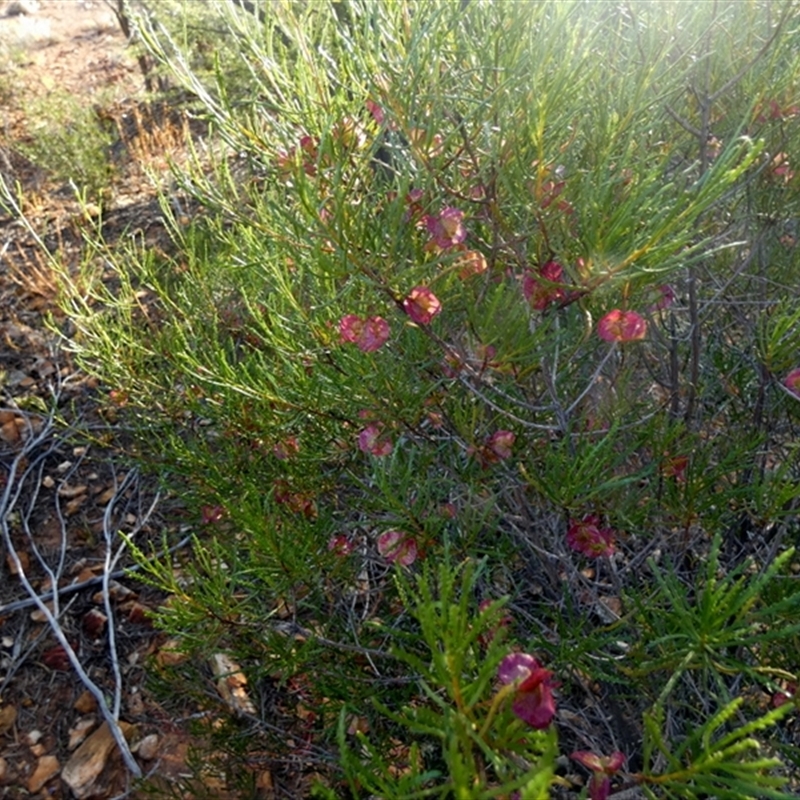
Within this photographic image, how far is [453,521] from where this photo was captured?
1.61 m

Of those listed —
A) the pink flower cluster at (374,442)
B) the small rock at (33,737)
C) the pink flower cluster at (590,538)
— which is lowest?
the small rock at (33,737)

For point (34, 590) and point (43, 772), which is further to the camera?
point (34, 590)

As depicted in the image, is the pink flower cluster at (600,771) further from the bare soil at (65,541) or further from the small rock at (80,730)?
the small rock at (80,730)

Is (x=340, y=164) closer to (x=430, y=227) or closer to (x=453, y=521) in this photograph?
(x=430, y=227)

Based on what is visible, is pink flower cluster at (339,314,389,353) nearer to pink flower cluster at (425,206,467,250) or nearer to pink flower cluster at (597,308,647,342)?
pink flower cluster at (425,206,467,250)

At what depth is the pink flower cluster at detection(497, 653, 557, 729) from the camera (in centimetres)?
88

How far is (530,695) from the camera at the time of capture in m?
0.89

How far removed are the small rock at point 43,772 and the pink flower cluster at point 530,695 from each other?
7.48 ft

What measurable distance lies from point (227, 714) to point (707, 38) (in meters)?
2.14

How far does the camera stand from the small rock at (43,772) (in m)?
2.47

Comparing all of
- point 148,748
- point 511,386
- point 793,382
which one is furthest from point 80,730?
point 793,382

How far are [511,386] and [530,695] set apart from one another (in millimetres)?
743

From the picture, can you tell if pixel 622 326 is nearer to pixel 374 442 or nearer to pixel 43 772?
pixel 374 442

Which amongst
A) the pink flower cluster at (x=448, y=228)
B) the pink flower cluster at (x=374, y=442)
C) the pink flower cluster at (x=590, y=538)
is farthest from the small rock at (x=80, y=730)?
the pink flower cluster at (x=448, y=228)
